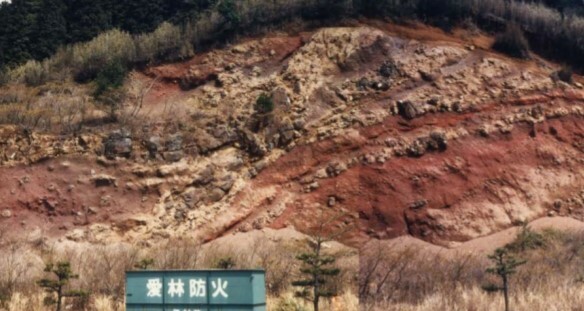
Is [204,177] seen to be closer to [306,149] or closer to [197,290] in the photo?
[306,149]

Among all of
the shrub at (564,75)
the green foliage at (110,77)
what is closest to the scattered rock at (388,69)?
the shrub at (564,75)

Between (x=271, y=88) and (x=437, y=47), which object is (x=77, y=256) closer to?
(x=271, y=88)

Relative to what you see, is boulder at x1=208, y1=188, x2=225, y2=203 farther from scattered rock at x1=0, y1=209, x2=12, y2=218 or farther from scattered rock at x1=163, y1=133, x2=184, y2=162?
scattered rock at x1=0, y1=209, x2=12, y2=218

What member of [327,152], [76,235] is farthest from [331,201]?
[76,235]

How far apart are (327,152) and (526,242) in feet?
24.4

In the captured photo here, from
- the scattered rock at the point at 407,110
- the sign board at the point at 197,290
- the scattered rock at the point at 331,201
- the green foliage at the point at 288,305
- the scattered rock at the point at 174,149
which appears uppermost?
the scattered rock at the point at 407,110

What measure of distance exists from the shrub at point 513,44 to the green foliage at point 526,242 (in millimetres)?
9304

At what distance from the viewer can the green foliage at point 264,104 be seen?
26.7 m

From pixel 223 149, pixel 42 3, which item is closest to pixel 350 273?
pixel 223 149

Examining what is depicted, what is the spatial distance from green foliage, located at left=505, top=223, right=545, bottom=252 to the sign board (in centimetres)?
1536

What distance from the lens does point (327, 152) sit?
2606 cm

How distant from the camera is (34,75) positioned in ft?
101

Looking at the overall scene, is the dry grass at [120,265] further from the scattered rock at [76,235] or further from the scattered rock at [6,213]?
the scattered rock at [6,213]

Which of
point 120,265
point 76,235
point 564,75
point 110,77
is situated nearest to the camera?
point 120,265
